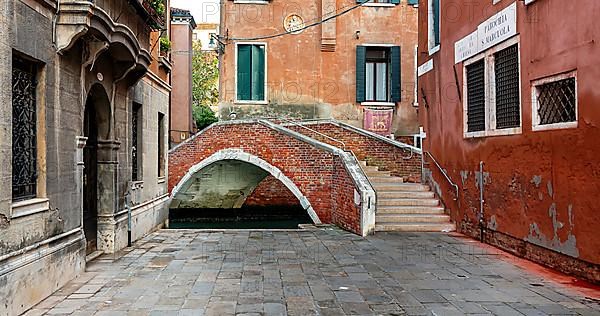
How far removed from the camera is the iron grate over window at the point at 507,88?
8.02 m

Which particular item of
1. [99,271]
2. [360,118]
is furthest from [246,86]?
[99,271]

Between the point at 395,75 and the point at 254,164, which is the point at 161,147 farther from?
the point at 395,75

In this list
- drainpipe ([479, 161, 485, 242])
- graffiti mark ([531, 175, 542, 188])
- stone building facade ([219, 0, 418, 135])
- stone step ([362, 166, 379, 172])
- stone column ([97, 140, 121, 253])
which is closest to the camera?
graffiti mark ([531, 175, 542, 188])

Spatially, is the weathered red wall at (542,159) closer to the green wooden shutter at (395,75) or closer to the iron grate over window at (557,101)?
the iron grate over window at (557,101)

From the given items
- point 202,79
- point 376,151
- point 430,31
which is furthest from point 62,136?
point 202,79

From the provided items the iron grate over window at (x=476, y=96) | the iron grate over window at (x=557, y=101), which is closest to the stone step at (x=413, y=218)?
the iron grate over window at (x=476, y=96)

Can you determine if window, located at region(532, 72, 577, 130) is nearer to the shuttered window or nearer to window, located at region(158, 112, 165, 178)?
window, located at region(158, 112, 165, 178)

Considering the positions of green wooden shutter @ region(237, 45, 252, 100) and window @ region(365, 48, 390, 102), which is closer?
green wooden shutter @ region(237, 45, 252, 100)

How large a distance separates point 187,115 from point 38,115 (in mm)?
16327

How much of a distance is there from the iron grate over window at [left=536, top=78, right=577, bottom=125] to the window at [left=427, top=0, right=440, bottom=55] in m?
4.42

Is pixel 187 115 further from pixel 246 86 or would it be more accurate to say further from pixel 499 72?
pixel 499 72

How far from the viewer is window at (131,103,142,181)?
984 centimetres

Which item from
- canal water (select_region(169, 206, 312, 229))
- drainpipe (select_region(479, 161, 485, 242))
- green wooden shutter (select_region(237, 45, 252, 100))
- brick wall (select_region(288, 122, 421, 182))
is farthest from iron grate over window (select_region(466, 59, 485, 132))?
canal water (select_region(169, 206, 312, 229))

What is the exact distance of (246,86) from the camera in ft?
57.9
